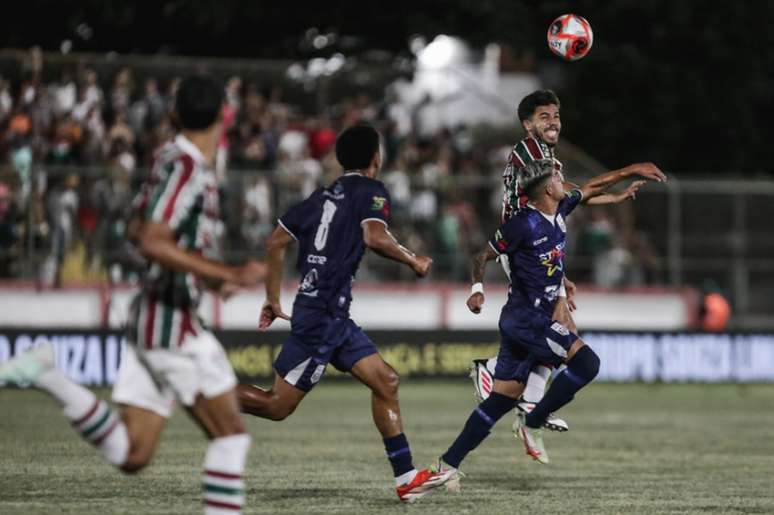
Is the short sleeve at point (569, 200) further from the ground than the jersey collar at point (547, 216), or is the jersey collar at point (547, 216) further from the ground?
the short sleeve at point (569, 200)

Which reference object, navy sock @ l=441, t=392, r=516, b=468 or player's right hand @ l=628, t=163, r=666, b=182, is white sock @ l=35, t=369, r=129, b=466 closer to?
navy sock @ l=441, t=392, r=516, b=468

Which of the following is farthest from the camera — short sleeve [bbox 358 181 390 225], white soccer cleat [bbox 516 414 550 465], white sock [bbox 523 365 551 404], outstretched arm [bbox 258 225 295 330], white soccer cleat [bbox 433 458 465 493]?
white sock [bbox 523 365 551 404]

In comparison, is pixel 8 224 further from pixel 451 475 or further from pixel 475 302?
pixel 451 475

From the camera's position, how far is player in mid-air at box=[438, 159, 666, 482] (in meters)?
11.3

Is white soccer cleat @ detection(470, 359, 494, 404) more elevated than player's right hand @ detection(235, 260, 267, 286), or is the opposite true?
player's right hand @ detection(235, 260, 267, 286)

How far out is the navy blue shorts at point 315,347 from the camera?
10.4 meters

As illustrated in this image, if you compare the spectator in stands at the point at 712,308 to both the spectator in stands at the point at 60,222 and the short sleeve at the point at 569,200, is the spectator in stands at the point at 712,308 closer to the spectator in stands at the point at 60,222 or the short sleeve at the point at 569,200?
the spectator in stands at the point at 60,222

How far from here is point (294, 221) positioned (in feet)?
34.3

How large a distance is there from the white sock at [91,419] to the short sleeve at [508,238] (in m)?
4.27

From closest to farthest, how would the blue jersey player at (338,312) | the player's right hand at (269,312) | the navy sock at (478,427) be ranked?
the blue jersey player at (338,312) → the player's right hand at (269,312) → the navy sock at (478,427)

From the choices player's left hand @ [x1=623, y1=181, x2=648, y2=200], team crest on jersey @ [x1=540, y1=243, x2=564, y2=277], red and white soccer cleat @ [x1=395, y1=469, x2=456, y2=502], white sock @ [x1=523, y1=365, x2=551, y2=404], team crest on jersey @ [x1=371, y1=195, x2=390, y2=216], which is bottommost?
red and white soccer cleat @ [x1=395, y1=469, x2=456, y2=502]

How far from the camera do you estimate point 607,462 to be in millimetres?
13320

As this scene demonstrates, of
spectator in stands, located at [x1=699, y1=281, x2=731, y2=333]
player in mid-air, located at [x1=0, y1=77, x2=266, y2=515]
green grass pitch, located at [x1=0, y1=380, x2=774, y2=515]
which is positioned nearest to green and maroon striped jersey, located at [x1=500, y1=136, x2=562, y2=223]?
green grass pitch, located at [x1=0, y1=380, x2=774, y2=515]

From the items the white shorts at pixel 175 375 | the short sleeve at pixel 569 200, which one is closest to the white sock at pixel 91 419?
the white shorts at pixel 175 375
